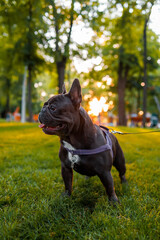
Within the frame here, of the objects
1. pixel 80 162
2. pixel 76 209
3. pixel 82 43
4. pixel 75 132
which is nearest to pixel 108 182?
pixel 80 162

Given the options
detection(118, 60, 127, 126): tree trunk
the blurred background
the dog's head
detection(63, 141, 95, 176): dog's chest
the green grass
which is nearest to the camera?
the green grass

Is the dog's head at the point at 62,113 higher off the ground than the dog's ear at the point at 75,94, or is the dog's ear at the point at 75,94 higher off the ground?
the dog's ear at the point at 75,94

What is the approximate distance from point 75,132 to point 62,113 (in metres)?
0.31

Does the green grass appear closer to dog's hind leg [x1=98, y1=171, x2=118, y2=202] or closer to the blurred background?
dog's hind leg [x1=98, y1=171, x2=118, y2=202]

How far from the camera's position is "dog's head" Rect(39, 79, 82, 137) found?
2219 mm

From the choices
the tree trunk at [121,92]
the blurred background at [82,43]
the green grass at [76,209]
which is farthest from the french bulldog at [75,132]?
the tree trunk at [121,92]

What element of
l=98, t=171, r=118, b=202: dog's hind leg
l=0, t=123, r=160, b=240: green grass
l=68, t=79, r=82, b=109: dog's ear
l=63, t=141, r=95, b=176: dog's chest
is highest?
l=68, t=79, r=82, b=109: dog's ear

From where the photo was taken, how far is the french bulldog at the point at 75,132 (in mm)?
2242

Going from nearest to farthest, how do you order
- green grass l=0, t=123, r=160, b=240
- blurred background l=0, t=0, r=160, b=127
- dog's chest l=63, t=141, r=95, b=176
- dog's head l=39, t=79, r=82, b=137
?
green grass l=0, t=123, r=160, b=240, dog's head l=39, t=79, r=82, b=137, dog's chest l=63, t=141, r=95, b=176, blurred background l=0, t=0, r=160, b=127

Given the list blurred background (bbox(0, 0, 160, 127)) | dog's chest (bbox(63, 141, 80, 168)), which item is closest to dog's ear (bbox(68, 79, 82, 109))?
dog's chest (bbox(63, 141, 80, 168))

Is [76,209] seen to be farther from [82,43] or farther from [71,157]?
[82,43]

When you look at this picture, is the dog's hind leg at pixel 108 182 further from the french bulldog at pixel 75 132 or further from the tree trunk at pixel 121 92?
the tree trunk at pixel 121 92

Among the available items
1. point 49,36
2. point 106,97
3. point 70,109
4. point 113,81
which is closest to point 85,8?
point 49,36

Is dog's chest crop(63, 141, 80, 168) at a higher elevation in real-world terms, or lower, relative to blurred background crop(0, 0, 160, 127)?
lower
